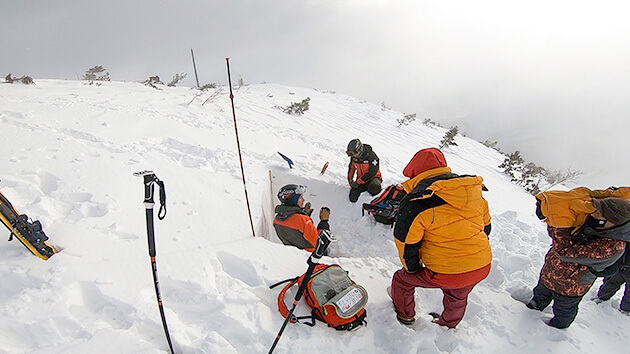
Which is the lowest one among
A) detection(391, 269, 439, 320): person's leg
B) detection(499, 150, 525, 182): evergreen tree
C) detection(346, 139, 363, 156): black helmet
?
detection(499, 150, 525, 182): evergreen tree

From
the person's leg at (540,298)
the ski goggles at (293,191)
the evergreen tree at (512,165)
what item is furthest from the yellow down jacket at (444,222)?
the evergreen tree at (512,165)

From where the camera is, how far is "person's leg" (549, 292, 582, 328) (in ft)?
10.1

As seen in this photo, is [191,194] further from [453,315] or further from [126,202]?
[453,315]

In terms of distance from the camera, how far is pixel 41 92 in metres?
10.2

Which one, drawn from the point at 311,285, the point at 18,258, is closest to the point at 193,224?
the point at 18,258

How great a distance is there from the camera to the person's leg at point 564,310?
3.09 m

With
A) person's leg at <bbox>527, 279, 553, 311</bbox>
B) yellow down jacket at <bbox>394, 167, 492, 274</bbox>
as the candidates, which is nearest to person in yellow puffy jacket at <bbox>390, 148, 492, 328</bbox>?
yellow down jacket at <bbox>394, 167, 492, 274</bbox>

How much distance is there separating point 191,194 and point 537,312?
5.16 metres

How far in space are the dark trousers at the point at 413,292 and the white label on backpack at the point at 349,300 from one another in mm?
482

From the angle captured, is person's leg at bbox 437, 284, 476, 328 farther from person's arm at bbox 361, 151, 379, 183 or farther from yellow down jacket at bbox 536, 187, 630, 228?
person's arm at bbox 361, 151, 379, 183

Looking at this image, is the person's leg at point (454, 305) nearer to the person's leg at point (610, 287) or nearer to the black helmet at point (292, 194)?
the black helmet at point (292, 194)

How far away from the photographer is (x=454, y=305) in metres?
2.88

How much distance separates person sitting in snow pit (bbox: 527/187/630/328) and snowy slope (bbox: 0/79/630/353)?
45cm

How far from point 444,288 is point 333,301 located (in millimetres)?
1077
